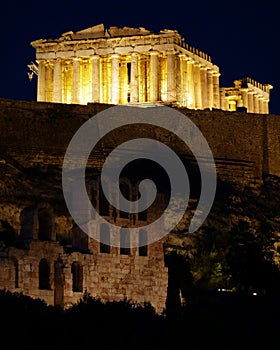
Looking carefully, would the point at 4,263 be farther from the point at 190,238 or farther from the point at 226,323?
the point at 190,238

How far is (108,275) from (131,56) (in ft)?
149

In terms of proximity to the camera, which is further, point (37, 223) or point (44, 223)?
point (44, 223)

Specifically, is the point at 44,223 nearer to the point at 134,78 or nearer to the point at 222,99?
the point at 134,78

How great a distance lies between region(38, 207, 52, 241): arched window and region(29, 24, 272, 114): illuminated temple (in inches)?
1654

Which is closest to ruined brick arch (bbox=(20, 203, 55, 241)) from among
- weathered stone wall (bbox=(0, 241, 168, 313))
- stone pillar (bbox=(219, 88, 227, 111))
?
weathered stone wall (bbox=(0, 241, 168, 313))

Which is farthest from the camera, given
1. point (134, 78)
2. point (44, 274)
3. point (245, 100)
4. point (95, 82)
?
point (245, 100)

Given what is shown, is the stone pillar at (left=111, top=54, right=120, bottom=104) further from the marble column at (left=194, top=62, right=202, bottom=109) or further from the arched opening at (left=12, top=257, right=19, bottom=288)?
the arched opening at (left=12, top=257, right=19, bottom=288)

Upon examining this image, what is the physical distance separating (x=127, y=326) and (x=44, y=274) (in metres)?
6.27

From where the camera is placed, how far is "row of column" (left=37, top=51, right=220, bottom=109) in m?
94.2

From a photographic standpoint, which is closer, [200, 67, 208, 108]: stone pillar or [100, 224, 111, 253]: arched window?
[100, 224, 111, 253]: arched window

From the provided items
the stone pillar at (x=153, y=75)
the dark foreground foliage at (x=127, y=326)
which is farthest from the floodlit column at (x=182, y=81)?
the dark foreground foliage at (x=127, y=326)

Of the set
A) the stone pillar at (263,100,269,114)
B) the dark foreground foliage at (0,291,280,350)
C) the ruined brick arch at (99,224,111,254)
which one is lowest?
the dark foreground foliage at (0,291,280,350)

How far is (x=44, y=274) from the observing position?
49625 millimetres

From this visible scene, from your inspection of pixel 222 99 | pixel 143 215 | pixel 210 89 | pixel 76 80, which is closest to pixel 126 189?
pixel 143 215
